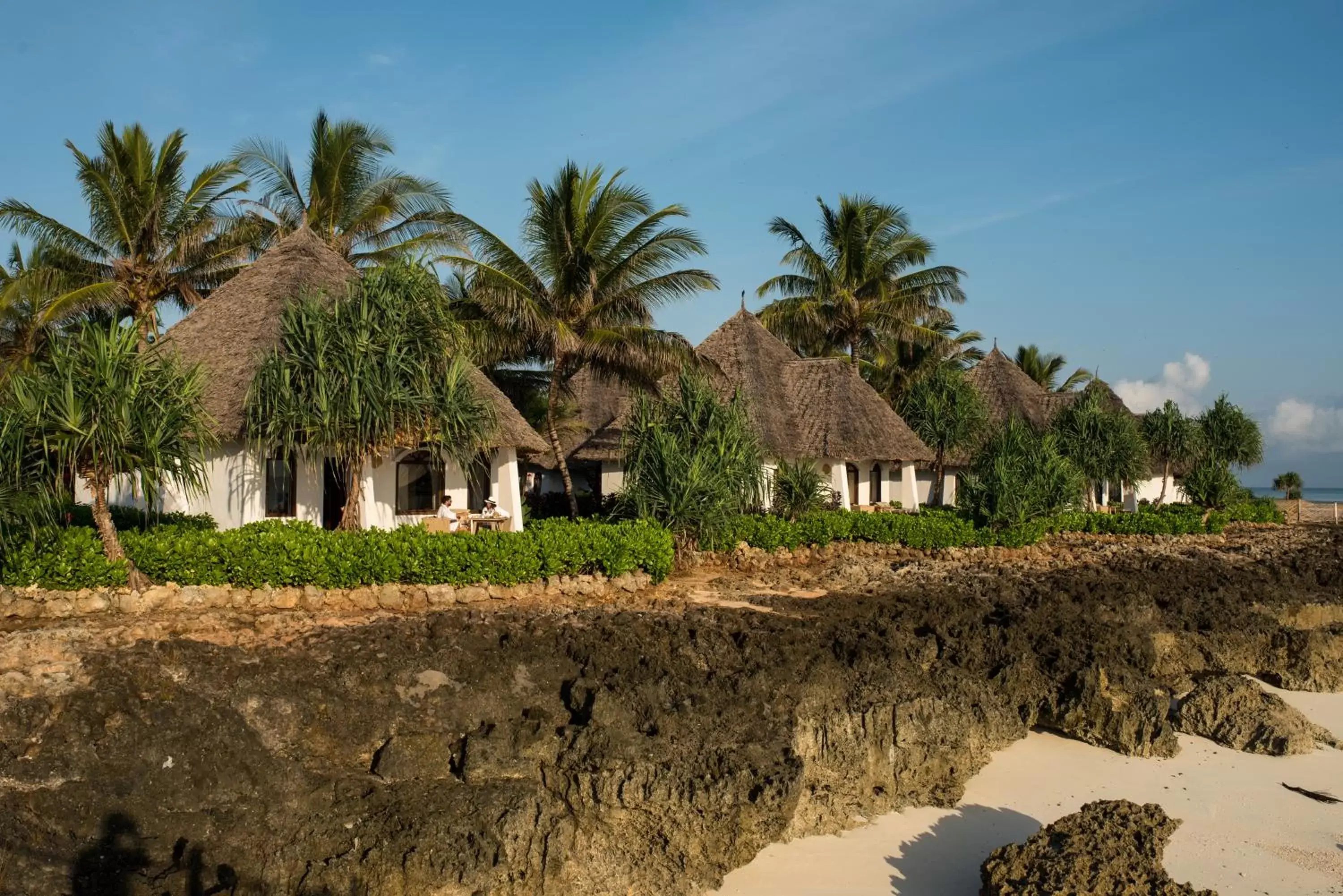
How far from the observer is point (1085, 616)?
15.2 meters

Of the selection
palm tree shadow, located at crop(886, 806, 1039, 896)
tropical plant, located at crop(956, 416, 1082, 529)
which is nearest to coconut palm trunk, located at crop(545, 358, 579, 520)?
tropical plant, located at crop(956, 416, 1082, 529)

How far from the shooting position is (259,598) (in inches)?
514

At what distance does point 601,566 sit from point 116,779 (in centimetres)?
842

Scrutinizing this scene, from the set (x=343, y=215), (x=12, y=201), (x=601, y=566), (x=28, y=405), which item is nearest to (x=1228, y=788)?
(x=601, y=566)

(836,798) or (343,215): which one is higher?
(343,215)

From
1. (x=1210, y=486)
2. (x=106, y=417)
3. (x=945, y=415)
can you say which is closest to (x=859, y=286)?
(x=945, y=415)

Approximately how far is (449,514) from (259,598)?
13.8 ft

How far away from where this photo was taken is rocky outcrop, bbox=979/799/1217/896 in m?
7.95

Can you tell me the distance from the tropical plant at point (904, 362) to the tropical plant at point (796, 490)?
584 inches

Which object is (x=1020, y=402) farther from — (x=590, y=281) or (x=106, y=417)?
(x=106, y=417)

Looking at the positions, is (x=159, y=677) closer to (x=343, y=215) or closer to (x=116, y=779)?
(x=116, y=779)

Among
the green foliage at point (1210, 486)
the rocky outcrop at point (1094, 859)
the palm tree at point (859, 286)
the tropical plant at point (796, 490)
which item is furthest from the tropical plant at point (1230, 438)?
the rocky outcrop at point (1094, 859)

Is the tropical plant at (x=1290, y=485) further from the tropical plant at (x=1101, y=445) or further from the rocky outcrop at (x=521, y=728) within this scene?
the rocky outcrop at (x=521, y=728)

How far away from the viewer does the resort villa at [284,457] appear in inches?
627
